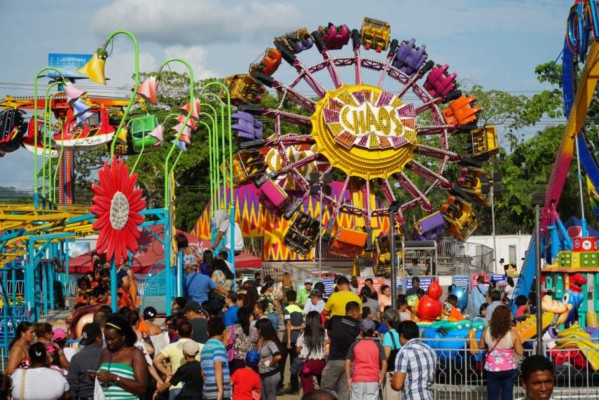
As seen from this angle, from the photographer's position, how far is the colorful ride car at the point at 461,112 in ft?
137

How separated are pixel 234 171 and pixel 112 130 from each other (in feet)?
15.1

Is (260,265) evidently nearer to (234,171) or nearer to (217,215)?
(234,171)

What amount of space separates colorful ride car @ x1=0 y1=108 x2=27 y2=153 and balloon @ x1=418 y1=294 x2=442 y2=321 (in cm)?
2551

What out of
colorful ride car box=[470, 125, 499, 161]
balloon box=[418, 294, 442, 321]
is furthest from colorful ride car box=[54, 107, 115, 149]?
balloon box=[418, 294, 442, 321]

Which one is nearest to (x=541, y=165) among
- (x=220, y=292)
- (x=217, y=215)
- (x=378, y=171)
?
(x=378, y=171)

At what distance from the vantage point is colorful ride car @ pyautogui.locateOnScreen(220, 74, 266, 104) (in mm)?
39906

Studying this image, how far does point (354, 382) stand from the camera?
12.0 m

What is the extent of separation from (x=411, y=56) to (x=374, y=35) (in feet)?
5.01

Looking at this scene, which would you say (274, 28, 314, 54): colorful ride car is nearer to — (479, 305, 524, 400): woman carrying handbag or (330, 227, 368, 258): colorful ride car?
(330, 227, 368, 258): colorful ride car

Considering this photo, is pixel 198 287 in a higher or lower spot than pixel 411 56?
lower

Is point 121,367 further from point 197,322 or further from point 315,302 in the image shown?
point 315,302

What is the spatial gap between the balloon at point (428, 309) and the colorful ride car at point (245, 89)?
24.1 metres

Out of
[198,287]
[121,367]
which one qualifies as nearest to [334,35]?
[198,287]

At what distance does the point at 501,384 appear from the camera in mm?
12047
